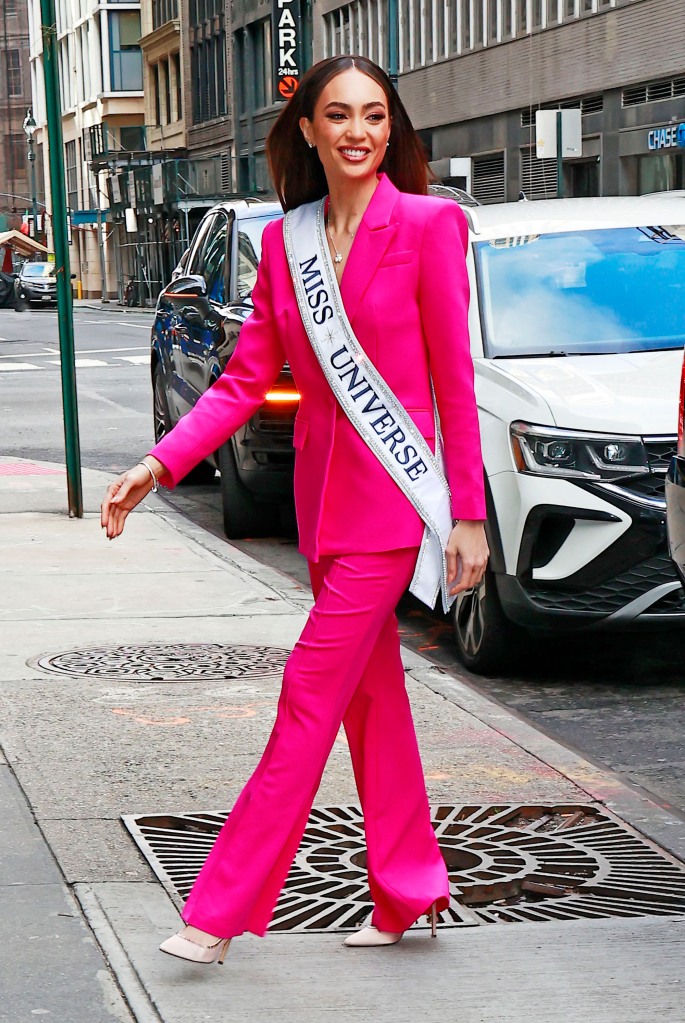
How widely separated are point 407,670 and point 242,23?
5629 cm

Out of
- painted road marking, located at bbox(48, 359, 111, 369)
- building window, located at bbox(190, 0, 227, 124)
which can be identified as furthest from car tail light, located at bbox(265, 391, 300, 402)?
building window, located at bbox(190, 0, 227, 124)

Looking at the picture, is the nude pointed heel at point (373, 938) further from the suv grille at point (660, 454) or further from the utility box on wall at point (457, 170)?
the utility box on wall at point (457, 170)

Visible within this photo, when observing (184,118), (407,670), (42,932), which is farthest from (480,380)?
(184,118)

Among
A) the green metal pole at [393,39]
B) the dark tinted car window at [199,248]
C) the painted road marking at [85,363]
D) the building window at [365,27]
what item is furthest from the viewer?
the building window at [365,27]

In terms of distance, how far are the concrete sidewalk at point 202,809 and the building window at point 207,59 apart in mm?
57894

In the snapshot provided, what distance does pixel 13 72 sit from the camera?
11831cm

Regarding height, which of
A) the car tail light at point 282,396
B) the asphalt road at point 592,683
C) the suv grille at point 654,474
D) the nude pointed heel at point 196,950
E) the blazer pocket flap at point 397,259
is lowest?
the asphalt road at point 592,683

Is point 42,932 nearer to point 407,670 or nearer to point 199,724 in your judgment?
point 199,724

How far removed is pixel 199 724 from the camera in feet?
18.9

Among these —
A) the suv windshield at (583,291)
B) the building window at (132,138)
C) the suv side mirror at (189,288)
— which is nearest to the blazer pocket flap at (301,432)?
the suv windshield at (583,291)

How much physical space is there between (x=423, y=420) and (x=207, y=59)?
6564 centimetres

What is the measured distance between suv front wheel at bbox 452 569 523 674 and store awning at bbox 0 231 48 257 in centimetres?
8066

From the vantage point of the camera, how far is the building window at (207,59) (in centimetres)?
6397

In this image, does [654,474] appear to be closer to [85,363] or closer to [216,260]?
[216,260]
